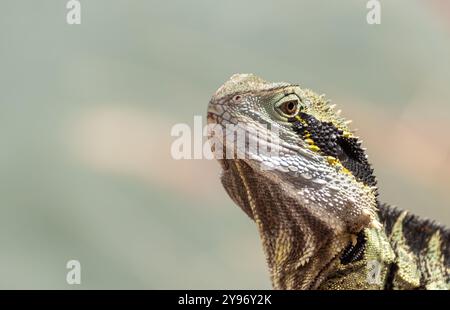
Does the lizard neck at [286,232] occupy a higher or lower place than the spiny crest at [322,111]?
lower

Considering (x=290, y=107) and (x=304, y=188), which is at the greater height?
(x=290, y=107)

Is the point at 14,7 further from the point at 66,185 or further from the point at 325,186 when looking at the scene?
the point at 325,186

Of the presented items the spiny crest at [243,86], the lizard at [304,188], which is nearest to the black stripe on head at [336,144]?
the lizard at [304,188]

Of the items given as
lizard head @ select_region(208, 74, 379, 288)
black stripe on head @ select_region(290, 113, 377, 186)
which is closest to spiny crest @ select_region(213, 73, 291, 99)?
lizard head @ select_region(208, 74, 379, 288)

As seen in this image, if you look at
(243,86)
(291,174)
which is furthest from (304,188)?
(243,86)

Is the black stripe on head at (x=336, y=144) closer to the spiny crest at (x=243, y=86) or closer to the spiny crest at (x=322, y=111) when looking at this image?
the spiny crest at (x=322, y=111)

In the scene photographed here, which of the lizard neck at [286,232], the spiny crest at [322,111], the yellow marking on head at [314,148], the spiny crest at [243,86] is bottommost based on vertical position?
the lizard neck at [286,232]

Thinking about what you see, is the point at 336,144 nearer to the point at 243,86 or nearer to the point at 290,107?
the point at 290,107
